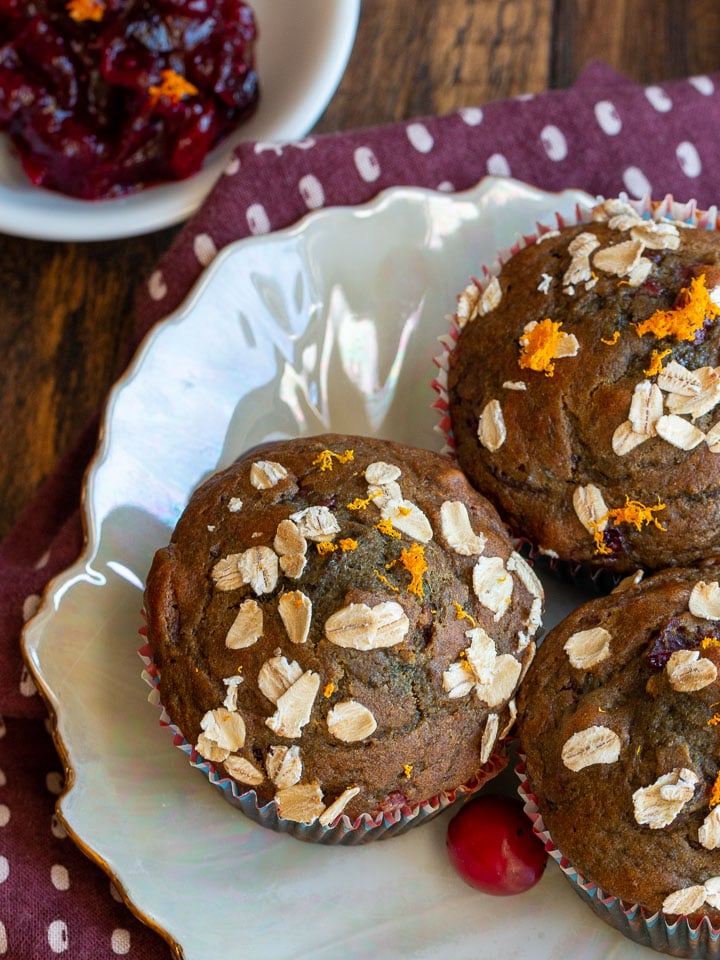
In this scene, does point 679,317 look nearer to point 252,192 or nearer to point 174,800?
point 252,192

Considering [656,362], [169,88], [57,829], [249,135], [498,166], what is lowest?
[57,829]

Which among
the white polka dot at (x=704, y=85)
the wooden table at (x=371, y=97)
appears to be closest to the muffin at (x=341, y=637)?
the wooden table at (x=371, y=97)

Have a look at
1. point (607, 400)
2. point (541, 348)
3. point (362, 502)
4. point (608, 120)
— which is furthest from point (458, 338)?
point (608, 120)

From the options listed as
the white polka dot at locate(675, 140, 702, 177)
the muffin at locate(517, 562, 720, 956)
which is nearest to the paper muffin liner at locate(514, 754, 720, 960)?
the muffin at locate(517, 562, 720, 956)

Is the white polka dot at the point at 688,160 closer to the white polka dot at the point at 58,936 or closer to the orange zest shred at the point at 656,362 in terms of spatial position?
the orange zest shred at the point at 656,362

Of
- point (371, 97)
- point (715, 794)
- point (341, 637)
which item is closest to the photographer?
point (715, 794)

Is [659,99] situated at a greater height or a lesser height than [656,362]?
greater

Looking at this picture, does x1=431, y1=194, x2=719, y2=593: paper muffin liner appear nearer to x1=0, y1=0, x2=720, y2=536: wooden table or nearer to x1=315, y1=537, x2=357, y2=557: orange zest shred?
x1=315, y1=537, x2=357, y2=557: orange zest shred

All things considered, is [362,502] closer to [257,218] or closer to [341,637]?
[341,637]
